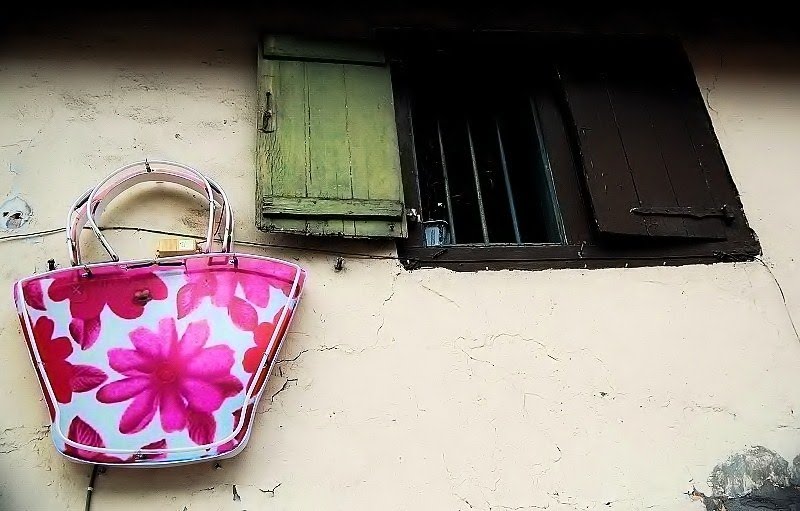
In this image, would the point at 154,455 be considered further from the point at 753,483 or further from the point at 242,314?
the point at 753,483

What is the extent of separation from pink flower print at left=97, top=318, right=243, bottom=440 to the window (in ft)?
1.73

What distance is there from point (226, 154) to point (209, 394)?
1003 mm

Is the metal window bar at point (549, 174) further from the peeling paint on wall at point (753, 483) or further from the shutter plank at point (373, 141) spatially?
the peeling paint on wall at point (753, 483)

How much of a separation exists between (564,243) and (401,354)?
822mm

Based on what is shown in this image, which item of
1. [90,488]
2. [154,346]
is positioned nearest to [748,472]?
[154,346]

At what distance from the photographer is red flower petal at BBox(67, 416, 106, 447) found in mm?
1944

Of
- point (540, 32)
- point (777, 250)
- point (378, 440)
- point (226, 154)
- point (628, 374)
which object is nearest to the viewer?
point (378, 440)

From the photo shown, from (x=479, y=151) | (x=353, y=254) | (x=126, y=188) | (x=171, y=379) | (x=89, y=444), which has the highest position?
(x=479, y=151)

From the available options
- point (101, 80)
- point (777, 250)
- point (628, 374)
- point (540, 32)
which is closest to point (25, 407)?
point (101, 80)

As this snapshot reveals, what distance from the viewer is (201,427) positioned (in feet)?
6.55

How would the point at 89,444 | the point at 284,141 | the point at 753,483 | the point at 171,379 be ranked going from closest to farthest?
1. the point at 89,444
2. the point at 171,379
3. the point at 753,483
4. the point at 284,141

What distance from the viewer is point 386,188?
8.36 ft

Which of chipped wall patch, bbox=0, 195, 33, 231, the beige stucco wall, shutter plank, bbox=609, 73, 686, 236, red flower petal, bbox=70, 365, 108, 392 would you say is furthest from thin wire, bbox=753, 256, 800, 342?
chipped wall patch, bbox=0, 195, 33, 231

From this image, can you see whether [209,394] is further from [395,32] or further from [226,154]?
[395,32]
